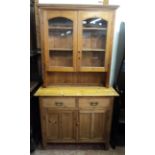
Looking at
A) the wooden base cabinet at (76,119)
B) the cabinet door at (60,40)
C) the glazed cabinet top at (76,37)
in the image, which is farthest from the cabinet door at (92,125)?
the cabinet door at (60,40)

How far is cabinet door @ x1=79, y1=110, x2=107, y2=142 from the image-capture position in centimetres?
187

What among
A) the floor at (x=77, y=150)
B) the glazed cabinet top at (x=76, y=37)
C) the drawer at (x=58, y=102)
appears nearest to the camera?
the glazed cabinet top at (x=76, y=37)

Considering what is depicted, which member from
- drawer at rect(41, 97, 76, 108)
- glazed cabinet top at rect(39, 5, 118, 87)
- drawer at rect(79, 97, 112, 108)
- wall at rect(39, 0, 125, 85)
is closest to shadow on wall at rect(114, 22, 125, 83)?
wall at rect(39, 0, 125, 85)

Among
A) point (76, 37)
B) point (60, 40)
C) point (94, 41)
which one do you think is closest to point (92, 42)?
point (94, 41)

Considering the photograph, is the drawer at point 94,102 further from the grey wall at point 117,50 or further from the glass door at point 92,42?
the grey wall at point 117,50

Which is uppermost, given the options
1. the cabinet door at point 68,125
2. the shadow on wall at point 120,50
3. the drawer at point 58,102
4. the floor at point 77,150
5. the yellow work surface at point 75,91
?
the shadow on wall at point 120,50

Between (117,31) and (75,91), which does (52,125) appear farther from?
(117,31)

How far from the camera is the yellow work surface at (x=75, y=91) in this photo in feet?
5.87

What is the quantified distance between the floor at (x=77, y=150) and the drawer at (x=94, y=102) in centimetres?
64

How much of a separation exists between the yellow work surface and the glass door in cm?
25
